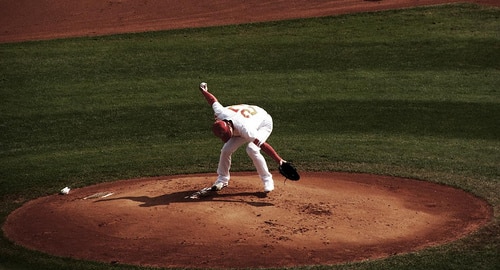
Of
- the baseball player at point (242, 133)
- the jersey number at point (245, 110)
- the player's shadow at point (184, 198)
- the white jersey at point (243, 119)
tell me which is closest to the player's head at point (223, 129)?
the baseball player at point (242, 133)

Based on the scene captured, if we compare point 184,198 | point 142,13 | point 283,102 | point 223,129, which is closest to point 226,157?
point 184,198

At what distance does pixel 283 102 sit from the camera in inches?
800

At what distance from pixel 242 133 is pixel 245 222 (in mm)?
1420

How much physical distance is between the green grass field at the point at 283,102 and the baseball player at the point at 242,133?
2659 mm

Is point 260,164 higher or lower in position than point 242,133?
lower

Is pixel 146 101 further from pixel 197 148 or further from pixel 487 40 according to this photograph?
pixel 487 40

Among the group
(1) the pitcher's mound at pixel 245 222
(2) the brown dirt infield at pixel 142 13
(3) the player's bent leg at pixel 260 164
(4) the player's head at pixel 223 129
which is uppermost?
(2) the brown dirt infield at pixel 142 13

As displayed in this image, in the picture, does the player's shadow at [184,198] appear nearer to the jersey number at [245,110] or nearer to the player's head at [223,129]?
the player's head at [223,129]

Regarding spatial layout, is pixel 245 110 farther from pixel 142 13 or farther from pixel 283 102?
pixel 142 13

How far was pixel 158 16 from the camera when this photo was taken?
2897 centimetres

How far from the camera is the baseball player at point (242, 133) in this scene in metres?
12.7

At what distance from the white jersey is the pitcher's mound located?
1.00m

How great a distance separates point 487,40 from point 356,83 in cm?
546

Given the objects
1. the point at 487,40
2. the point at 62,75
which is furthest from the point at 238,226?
the point at 487,40
